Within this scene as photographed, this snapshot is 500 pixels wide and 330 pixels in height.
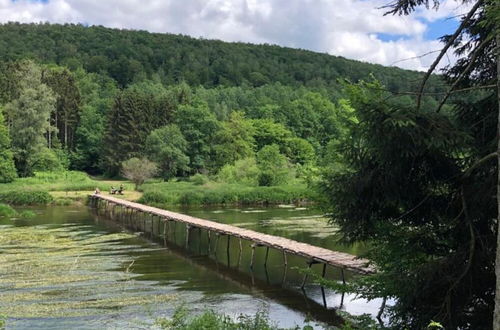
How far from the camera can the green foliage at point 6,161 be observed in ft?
154

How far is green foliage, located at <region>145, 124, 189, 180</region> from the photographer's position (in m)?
55.8

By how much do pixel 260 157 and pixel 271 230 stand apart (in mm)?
29641

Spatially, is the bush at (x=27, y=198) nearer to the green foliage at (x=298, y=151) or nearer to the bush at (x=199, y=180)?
the bush at (x=199, y=180)

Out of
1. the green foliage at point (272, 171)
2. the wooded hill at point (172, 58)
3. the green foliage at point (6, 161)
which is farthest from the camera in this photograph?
the wooded hill at point (172, 58)

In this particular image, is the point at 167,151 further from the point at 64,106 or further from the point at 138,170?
the point at 64,106

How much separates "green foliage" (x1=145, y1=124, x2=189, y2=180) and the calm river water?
3071 cm

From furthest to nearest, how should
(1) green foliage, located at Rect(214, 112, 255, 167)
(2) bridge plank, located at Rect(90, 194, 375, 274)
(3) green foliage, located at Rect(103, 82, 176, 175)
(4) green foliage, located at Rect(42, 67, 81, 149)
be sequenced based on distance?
1. (4) green foliage, located at Rect(42, 67, 81, 149)
2. (3) green foliage, located at Rect(103, 82, 176, 175)
3. (1) green foliage, located at Rect(214, 112, 255, 167)
4. (2) bridge plank, located at Rect(90, 194, 375, 274)

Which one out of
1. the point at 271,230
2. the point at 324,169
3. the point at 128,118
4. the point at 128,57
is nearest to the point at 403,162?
the point at 324,169

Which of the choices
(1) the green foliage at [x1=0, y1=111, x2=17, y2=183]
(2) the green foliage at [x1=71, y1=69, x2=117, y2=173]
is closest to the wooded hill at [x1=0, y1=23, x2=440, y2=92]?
(2) the green foliage at [x1=71, y1=69, x2=117, y2=173]

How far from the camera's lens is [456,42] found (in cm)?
634

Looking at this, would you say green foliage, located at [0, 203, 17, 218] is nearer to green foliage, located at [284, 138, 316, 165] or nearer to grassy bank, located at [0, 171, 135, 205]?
grassy bank, located at [0, 171, 135, 205]

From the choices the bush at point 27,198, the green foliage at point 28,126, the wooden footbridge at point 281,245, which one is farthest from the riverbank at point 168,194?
the wooden footbridge at point 281,245

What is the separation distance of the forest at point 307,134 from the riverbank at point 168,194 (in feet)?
0.95

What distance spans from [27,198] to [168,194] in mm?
10121
